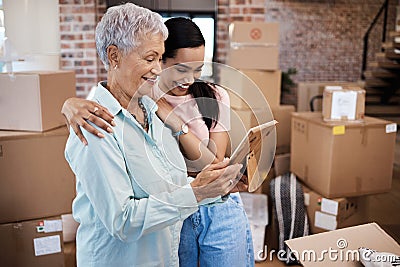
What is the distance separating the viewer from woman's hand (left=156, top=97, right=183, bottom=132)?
116cm

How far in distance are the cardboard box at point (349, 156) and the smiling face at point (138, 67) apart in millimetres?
1538

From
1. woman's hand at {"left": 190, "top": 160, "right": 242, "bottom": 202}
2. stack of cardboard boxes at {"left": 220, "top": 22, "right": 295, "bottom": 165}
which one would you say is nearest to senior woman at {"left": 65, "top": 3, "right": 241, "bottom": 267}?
woman's hand at {"left": 190, "top": 160, "right": 242, "bottom": 202}

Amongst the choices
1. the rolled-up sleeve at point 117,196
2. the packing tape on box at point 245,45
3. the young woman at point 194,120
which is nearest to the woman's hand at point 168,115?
the young woman at point 194,120

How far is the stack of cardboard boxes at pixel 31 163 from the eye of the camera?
1774 millimetres

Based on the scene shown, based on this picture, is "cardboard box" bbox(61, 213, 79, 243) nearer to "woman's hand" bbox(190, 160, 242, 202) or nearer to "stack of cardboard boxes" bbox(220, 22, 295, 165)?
"stack of cardboard boxes" bbox(220, 22, 295, 165)

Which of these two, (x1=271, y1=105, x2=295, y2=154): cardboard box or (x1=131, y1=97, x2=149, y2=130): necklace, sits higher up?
(x1=131, y1=97, x2=149, y2=130): necklace

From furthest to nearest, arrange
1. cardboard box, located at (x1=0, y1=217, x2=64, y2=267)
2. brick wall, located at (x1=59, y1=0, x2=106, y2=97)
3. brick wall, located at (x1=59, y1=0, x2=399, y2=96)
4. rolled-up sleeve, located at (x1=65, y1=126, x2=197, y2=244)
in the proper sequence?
brick wall, located at (x1=59, y1=0, x2=399, y2=96)
brick wall, located at (x1=59, y1=0, x2=106, y2=97)
cardboard box, located at (x1=0, y1=217, x2=64, y2=267)
rolled-up sleeve, located at (x1=65, y1=126, x2=197, y2=244)

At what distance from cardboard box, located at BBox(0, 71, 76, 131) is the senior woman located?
80 centimetres

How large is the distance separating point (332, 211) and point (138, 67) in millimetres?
1819

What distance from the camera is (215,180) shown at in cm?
96

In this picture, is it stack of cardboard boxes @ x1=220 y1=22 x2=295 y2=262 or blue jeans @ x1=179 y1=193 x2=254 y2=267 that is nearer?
blue jeans @ x1=179 y1=193 x2=254 y2=267

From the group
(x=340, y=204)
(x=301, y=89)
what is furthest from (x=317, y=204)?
(x=301, y=89)

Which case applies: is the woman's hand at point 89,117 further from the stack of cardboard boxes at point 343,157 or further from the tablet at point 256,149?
the stack of cardboard boxes at point 343,157

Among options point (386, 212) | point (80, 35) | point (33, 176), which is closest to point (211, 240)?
point (33, 176)
